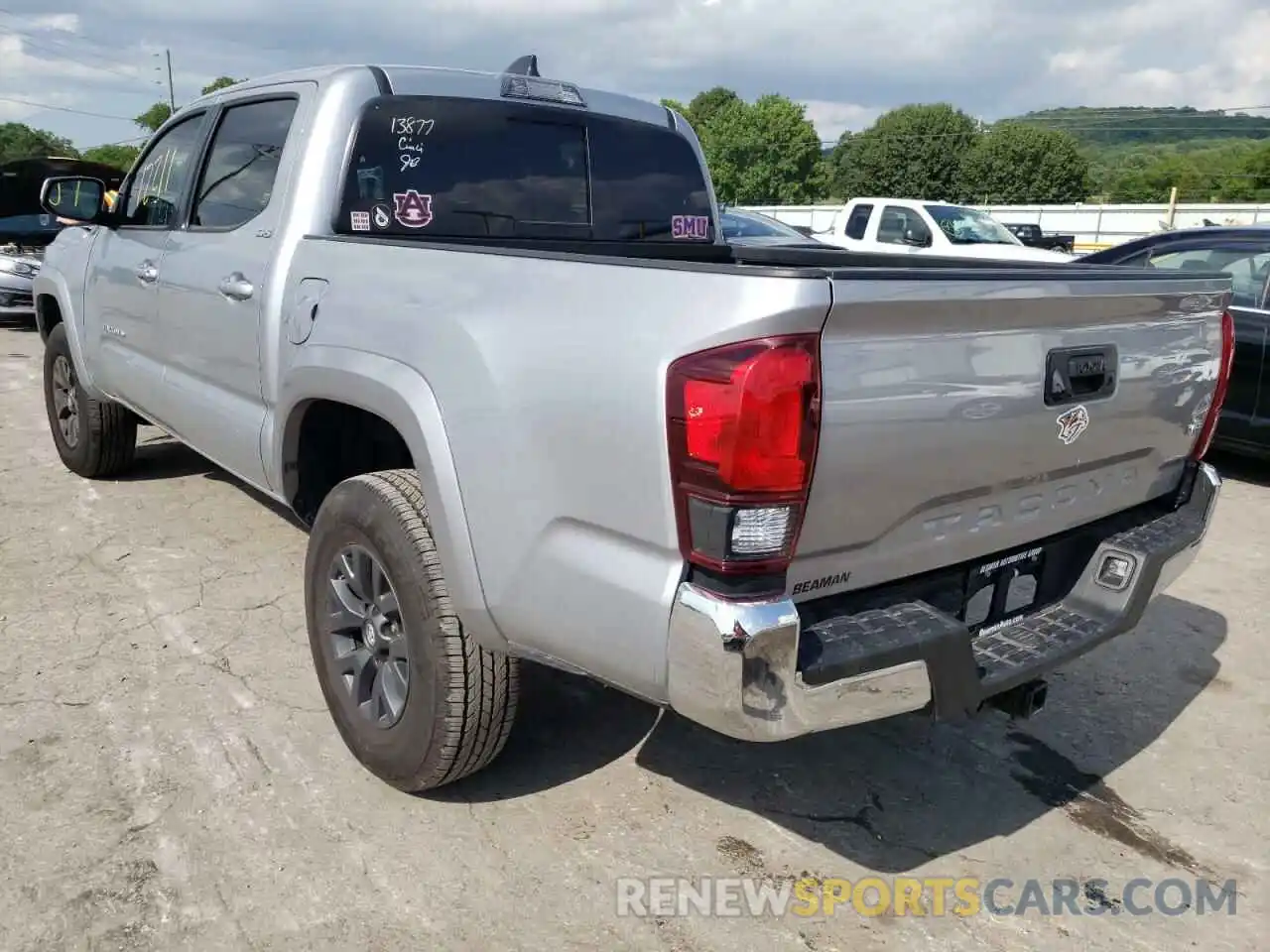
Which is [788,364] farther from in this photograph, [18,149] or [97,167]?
[18,149]

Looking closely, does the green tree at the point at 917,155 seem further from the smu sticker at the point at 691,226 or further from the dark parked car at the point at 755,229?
the smu sticker at the point at 691,226

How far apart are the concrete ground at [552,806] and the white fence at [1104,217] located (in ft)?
119

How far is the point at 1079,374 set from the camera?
2.40m

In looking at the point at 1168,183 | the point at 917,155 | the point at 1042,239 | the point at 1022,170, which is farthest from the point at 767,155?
the point at 1042,239

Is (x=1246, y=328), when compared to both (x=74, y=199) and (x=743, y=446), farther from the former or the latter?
(x=74, y=199)

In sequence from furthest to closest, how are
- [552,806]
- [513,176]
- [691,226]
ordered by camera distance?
[691,226], [513,176], [552,806]

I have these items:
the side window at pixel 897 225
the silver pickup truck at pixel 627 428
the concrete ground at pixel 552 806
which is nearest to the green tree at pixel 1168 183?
the side window at pixel 897 225

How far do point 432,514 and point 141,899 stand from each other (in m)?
1.13

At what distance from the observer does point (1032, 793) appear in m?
3.01

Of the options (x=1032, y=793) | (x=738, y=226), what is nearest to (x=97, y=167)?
(x=738, y=226)

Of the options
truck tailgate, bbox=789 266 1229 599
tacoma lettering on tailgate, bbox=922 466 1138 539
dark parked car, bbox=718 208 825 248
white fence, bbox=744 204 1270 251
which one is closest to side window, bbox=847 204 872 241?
dark parked car, bbox=718 208 825 248

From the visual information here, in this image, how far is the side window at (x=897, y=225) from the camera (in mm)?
14359

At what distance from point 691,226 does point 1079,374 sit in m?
2.03

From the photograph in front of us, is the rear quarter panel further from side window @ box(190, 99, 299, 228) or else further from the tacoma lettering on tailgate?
side window @ box(190, 99, 299, 228)
